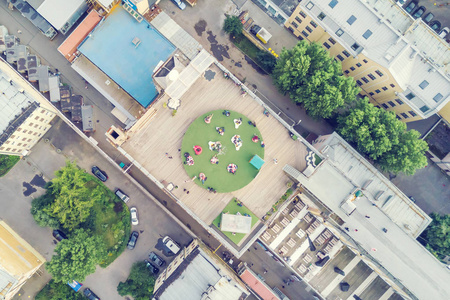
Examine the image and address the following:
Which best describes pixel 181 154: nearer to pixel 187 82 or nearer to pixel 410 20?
pixel 187 82

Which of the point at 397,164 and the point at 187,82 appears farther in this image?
the point at 397,164

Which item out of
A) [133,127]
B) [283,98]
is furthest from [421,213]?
[133,127]

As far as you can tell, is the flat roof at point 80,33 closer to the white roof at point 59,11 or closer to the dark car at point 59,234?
the white roof at point 59,11

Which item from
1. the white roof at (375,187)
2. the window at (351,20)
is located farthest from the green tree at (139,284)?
the window at (351,20)

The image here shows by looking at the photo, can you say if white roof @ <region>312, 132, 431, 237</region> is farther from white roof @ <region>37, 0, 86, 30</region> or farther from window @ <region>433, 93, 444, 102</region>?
white roof @ <region>37, 0, 86, 30</region>

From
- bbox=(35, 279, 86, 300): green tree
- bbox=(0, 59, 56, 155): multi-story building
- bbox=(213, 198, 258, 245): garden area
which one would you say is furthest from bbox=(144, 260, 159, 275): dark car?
bbox=(0, 59, 56, 155): multi-story building

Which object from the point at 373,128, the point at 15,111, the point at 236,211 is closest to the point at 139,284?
the point at 236,211
